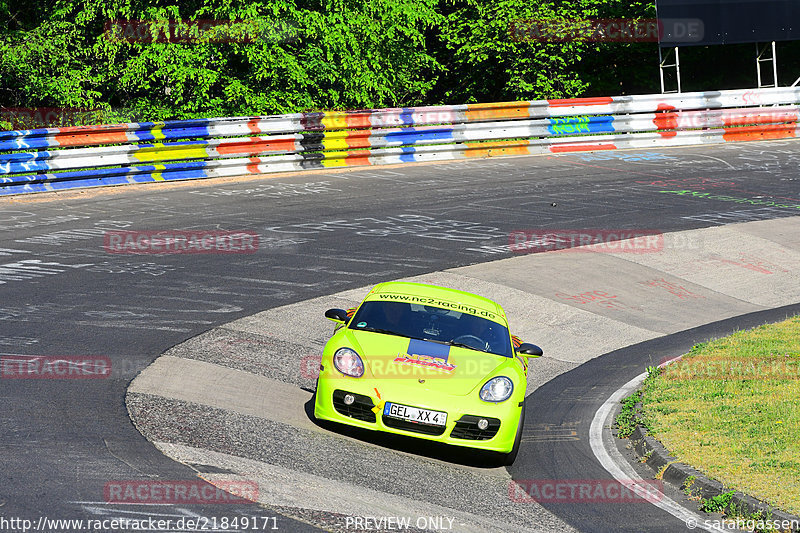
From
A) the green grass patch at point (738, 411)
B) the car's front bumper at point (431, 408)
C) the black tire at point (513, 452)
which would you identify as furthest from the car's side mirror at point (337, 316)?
the green grass patch at point (738, 411)

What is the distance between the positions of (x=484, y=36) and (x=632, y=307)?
767 inches

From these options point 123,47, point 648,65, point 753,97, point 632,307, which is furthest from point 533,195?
point 648,65

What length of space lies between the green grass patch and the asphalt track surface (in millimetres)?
831

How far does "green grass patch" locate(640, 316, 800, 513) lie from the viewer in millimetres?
7754

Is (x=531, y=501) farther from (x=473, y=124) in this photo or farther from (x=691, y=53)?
(x=691, y=53)

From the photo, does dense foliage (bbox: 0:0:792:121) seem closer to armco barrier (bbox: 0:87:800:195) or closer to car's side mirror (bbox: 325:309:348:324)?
armco barrier (bbox: 0:87:800:195)

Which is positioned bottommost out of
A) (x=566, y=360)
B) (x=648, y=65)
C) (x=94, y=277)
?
(x=566, y=360)

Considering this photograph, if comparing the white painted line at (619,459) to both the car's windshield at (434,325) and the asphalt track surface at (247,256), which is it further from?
the car's windshield at (434,325)

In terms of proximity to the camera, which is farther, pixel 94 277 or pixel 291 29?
pixel 291 29

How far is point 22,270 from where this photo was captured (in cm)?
1371

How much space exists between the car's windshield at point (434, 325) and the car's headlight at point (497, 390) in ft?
1.94
